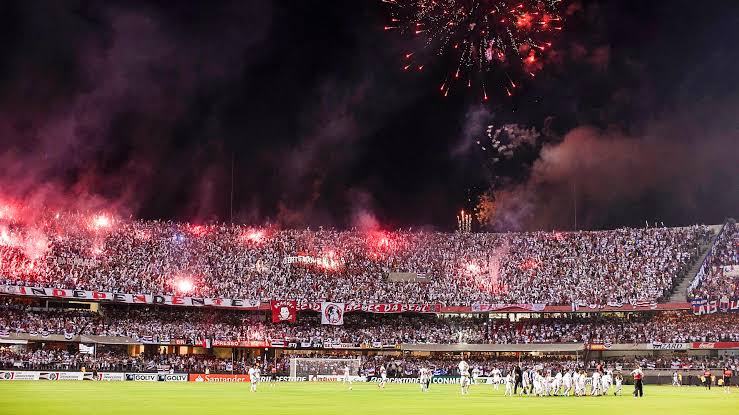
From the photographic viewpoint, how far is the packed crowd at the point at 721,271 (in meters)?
83.4

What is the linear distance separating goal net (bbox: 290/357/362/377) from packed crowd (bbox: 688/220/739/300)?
34.3 metres

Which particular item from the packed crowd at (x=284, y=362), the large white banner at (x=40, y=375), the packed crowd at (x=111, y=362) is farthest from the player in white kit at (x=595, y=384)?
the large white banner at (x=40, y=375)

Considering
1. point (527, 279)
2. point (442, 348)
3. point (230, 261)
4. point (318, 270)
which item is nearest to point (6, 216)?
point (230, 261)

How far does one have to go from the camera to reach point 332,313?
90875 mm

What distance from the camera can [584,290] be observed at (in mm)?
90562

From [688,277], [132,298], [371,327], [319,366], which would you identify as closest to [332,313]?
[371,327]

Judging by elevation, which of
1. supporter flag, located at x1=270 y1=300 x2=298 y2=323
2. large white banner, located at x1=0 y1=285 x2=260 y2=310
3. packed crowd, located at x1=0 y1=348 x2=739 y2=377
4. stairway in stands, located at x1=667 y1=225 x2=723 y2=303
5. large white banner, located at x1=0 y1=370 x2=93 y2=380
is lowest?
large white banner, located at x1=0 y1=370 x2=93 y2=380

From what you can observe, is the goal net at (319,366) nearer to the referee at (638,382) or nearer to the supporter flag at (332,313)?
the supporter flag at (332,313)

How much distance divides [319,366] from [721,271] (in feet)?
A: 138

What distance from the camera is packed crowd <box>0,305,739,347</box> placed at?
82.9 metres

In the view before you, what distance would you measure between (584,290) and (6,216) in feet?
194

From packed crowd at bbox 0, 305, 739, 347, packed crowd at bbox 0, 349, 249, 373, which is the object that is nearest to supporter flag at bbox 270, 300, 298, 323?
packed crowd at bbox 0, 305, 739, 347

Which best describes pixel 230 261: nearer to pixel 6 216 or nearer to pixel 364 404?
pixel 6 216

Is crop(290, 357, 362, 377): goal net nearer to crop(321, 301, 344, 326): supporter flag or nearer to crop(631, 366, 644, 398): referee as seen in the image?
crop(321, 301, 344, 326): supporter flag
